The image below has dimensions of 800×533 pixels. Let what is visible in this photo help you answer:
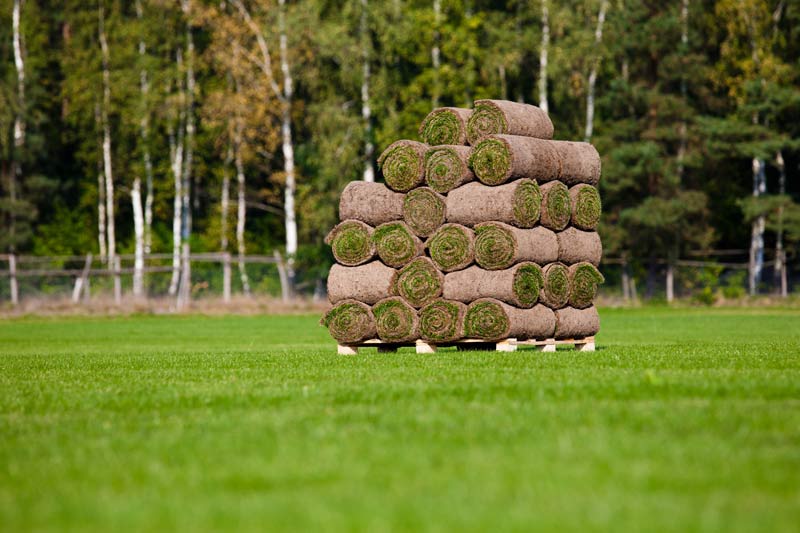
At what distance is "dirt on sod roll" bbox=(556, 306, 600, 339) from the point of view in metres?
19.0

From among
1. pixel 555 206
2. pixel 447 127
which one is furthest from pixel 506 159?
pixel 447 127

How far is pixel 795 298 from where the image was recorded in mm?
43844

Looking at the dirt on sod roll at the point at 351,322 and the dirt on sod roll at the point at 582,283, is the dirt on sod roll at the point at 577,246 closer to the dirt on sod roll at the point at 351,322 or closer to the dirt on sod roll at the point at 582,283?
the dirt on sod roll at the point at 582,283

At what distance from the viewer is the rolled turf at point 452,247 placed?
18.5 metres

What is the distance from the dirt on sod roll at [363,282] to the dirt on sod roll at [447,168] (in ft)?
4.71

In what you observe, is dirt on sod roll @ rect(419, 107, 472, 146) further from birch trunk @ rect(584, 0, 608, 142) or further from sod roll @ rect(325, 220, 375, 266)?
birch trunk @ rect(584, 0, 608, 142)

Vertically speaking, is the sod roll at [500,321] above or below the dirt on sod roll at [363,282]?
below

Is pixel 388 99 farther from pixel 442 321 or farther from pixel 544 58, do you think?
pixel 442 321

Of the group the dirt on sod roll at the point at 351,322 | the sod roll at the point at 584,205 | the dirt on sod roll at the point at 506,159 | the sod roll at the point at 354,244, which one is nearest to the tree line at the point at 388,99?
the sod roll at the point at 354,244

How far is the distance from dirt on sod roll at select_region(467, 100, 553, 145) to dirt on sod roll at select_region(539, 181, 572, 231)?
949mm

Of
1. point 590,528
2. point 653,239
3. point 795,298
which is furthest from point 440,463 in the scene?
point 653,239

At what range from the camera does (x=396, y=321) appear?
18.9m

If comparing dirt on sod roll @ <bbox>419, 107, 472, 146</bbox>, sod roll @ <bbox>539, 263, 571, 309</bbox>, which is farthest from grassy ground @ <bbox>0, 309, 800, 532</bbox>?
dirt on sod roll @ <bbox>419, 107, 472, 146</bbox>

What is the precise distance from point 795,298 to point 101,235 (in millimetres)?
28693
